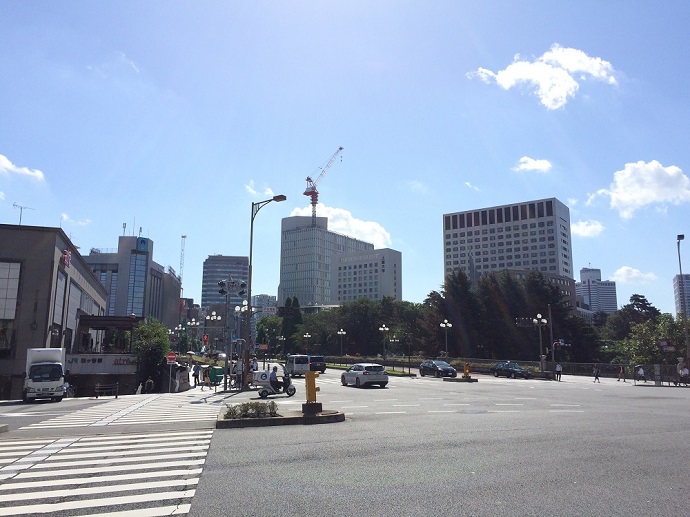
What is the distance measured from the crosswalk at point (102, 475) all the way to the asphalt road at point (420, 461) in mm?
80

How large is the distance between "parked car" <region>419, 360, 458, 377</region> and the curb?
102 ft

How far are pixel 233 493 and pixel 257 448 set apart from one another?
382cm

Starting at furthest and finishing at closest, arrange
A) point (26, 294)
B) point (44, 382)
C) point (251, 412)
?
point (26, 294) → point (44, 382) → point (251, 412)

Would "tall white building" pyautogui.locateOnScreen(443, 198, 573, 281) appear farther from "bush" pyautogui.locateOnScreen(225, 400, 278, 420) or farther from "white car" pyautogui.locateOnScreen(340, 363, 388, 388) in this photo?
"bush" pyautogui.locateOnScreen(225, 400, 278, 420)

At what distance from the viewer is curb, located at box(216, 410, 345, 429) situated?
14.9 m

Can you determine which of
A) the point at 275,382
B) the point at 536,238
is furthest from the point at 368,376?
the point at 536,238

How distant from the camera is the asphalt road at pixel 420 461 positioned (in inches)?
276

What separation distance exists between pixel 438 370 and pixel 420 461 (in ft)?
126

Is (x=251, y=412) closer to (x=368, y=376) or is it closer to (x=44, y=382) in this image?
(x=368, y=376)

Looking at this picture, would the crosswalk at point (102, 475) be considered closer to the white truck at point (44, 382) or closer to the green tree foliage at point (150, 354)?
the white truck at point (44, 382)

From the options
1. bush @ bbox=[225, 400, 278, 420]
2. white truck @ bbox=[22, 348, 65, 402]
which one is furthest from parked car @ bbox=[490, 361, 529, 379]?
bush @ bbox=[225, 400, 278, 420]

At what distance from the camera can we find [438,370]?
4688cm

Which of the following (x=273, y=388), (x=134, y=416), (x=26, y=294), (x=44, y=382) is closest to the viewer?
(x=134, y=416)

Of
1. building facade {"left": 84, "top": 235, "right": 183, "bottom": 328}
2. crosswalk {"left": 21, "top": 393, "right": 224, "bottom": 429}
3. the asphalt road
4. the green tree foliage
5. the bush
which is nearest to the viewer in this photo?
the asphalt road
